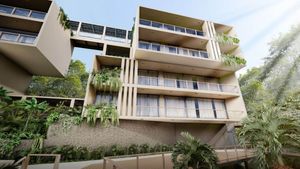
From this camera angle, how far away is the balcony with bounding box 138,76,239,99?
11.9 metres

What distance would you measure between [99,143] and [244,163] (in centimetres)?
908

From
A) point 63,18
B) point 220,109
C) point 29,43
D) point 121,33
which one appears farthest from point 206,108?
point 63,18

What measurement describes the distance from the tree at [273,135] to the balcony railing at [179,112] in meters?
6.86

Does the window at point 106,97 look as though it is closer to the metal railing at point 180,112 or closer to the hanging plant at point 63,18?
the metal railing at point 180,112

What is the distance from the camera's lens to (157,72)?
13.8 metres

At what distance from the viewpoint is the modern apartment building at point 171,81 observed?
11.2 m

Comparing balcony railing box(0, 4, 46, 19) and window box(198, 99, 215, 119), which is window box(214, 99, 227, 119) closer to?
window box(198, 99, 215, 119)

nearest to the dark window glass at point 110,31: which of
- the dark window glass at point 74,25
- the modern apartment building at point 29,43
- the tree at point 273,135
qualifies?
the dark window glass at point 74,25

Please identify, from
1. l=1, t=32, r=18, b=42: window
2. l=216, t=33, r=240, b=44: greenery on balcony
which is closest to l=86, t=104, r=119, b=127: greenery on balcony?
l=1, t=32, r=18, b=42: window

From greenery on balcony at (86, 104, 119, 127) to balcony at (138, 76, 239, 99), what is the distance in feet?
9.72

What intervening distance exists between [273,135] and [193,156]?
2.91 metres

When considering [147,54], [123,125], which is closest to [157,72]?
[147,54]

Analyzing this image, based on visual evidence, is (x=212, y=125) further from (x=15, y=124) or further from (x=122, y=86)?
(x=15, y=124)

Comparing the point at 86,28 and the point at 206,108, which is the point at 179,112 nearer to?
the point at 206,108
